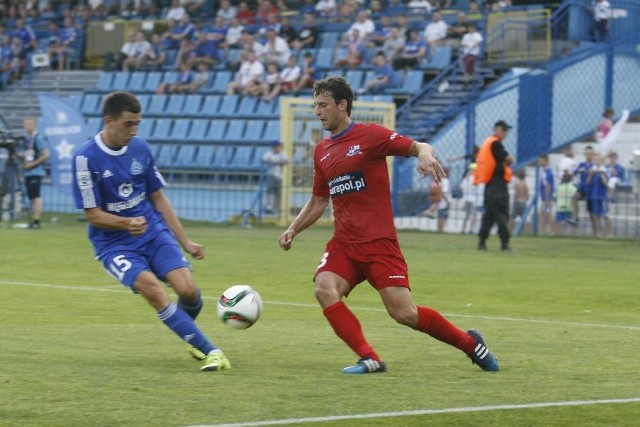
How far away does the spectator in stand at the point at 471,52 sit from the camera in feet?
103

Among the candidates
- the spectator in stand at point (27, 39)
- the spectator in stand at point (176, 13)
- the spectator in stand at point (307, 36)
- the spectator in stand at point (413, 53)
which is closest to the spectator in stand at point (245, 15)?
the spectator in stand at point (176, 13)

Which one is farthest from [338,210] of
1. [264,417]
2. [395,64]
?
[395,64]

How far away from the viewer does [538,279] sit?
17.8 metres

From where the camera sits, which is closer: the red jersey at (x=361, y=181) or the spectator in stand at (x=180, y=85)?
the red jersey at (x=361, y=181)

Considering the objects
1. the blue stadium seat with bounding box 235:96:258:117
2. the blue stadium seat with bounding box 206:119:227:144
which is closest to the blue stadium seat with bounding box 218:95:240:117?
the blue stadium seat with bounding box 235:96:258:117

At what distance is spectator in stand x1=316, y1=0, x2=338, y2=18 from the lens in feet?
120

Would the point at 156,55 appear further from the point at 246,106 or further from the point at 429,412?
the point at 429,412

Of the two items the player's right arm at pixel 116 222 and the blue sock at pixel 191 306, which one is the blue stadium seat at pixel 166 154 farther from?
the player's right arm at pixel 116 222

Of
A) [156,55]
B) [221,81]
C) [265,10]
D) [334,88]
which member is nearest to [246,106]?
[221,81]

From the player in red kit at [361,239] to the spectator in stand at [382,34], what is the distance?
2439 centimetres

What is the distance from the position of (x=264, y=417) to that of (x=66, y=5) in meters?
39.5

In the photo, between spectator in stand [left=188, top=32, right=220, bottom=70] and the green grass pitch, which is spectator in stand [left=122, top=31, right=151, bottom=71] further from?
the green grass pitch

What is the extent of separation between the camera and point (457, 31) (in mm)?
32688

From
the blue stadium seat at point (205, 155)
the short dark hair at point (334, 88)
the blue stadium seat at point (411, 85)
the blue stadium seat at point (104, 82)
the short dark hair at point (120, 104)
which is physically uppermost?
the short dark hair at point (334, 88)
